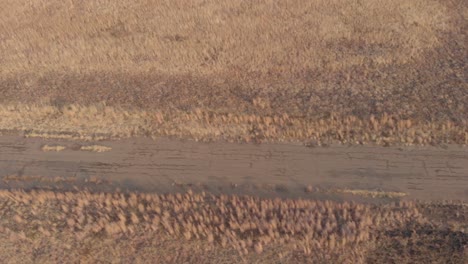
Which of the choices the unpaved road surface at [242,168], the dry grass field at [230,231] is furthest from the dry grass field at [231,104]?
the unpaved road surface at [242,168]

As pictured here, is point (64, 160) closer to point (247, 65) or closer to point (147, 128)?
point (147, 128)

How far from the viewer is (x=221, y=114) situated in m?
14.8

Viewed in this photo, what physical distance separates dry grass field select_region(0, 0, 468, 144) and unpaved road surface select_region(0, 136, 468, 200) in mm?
591

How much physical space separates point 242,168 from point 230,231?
267 centimetres

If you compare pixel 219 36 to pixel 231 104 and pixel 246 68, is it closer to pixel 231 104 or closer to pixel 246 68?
pixel 246 68

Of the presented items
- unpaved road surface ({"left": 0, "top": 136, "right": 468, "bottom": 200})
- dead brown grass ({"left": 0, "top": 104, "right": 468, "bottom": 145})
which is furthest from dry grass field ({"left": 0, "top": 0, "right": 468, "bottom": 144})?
unpaved road surface ({"left": 0, "top": 136, "right": 468, "bottom": 200})

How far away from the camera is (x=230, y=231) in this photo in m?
10.6

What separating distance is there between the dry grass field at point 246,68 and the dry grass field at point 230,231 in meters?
2.97

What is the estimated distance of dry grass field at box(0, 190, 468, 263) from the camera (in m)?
9.95

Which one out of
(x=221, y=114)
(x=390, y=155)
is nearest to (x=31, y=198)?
(x=221, y=114)

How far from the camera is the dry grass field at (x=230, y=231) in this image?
995 cm

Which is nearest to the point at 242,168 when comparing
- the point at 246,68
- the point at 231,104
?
the point at 231,104

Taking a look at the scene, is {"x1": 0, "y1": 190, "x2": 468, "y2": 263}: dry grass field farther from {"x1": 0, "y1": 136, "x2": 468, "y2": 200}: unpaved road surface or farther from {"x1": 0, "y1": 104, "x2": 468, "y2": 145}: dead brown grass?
{"x1": 0, "y1": 104, "x2": 468, "y2": 145}: dead brown grass

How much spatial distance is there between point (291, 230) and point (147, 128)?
650 centimetres
